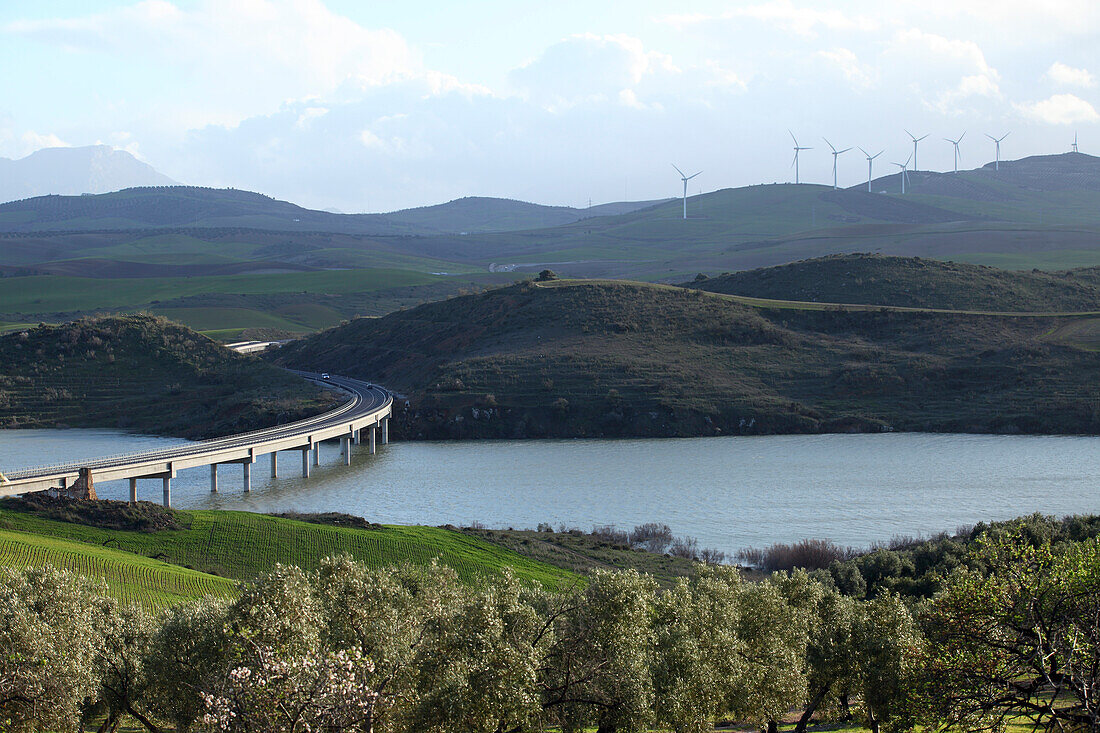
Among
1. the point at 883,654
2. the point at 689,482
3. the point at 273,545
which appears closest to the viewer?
the point at 883,654

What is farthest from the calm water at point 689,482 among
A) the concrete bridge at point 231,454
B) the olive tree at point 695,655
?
the olive tree at point 695,655

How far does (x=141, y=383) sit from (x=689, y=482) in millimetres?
60165

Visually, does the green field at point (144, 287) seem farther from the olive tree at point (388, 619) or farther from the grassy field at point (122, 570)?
the olive tree at point (388, 619)

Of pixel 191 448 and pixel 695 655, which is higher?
pixel 695 655

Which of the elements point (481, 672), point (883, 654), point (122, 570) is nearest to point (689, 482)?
point (122, 570)

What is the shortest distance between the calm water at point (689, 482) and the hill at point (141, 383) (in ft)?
19.9

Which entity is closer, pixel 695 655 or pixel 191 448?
pixel 695 655

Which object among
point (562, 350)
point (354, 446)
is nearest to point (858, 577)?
point (354, 446)

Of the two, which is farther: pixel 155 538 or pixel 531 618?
pixel 155 538

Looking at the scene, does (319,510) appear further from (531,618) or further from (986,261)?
(986,261)

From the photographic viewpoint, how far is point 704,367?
341 feet

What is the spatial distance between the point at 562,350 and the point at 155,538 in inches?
2541

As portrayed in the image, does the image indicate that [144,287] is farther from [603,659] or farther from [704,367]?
[603,659]

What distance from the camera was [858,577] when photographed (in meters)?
40.2
